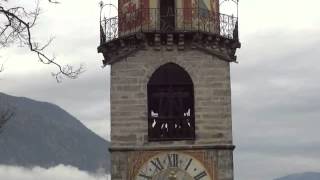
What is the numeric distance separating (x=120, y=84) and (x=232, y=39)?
3785 mm

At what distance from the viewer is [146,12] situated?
90.1ft

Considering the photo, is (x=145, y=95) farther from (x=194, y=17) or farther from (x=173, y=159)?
(x=194, y=17)

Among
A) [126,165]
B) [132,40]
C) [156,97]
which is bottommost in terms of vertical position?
[126,165]

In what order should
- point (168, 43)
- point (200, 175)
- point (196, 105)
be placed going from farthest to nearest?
1. point (168, 43)
2. point (196, 105)
3. point (200, 175)

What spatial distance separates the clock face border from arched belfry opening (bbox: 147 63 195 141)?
17.4 inches

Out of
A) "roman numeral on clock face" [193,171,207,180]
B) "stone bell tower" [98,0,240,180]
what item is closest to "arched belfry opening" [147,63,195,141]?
"stone bell tower" [98,0,240,180]

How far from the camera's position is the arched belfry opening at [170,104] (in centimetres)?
2678

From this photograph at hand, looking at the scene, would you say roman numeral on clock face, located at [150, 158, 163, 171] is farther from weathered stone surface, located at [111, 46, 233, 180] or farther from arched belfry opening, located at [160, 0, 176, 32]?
arched belfry opening, located at [160, 0, 176, 32]

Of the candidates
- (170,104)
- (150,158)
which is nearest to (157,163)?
(150,158)

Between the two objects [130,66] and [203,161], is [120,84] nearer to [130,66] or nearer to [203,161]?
[130,66]

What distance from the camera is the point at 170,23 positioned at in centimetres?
2744

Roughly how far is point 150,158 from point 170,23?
4.26 m

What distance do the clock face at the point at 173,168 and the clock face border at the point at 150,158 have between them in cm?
5

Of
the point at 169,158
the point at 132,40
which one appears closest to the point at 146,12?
the point at 132,40
